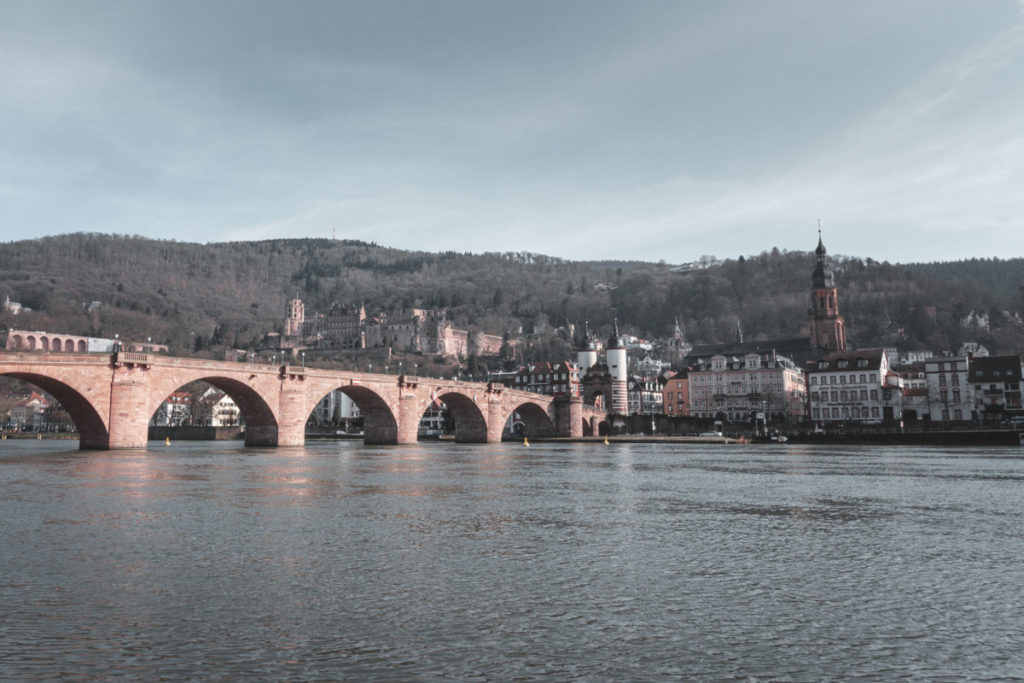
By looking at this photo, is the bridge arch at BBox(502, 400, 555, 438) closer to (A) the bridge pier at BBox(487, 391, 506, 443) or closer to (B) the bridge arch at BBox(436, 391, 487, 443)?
(A) the bridge pier at BBox(487, 391, 506, 443)

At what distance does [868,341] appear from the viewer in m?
188

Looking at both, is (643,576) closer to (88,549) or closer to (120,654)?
(120,654)

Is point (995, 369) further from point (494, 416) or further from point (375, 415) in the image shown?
point (375, 415)

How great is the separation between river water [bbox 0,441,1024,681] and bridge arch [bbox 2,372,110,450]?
28768 millimetres

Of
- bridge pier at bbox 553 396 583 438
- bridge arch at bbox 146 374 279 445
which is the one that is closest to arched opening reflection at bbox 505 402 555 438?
bridge pier at bbox 553 396 583 438

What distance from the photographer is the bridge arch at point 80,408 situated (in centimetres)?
4559

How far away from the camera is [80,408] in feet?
157

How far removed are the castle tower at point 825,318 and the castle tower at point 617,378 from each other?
42.3m

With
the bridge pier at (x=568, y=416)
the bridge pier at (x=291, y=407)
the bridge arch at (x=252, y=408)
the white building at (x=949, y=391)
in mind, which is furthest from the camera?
the bridge pier at (x=568, y=416)

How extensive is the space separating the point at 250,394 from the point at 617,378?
276 feet

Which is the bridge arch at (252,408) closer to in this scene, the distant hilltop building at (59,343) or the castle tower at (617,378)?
the castle tower at (617,378)

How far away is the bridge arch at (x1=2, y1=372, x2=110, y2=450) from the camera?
150 feet

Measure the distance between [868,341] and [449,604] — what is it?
19669cm

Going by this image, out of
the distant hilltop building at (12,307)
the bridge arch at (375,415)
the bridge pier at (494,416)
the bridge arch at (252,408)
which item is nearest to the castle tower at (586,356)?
the bridge pier at (494,416)
